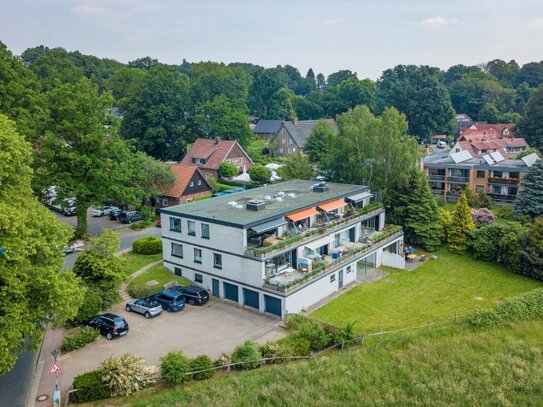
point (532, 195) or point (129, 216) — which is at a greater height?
point (532, 195)

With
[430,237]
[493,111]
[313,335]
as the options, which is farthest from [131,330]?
[493,111]

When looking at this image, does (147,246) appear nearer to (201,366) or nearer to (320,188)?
(320,188)

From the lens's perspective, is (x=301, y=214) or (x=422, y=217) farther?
(x=422, y=217)

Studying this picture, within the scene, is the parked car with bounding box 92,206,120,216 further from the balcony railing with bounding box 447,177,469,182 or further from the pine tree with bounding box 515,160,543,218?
the pine tree with bounding box 515,160,543,218

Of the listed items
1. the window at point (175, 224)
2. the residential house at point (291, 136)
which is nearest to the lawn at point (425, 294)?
the window at point (175, 224)

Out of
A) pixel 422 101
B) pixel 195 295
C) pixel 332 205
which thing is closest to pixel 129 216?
pixel 195 295

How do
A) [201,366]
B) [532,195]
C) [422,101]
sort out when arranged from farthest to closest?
[422,101] → [532,195] → [201,366]

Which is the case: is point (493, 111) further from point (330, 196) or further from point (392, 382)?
point (392, 382)

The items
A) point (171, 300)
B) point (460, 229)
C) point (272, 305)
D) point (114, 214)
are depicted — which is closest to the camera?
point (272, 305)

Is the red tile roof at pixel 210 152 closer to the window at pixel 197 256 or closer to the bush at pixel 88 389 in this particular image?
the window at pixel 197 256
